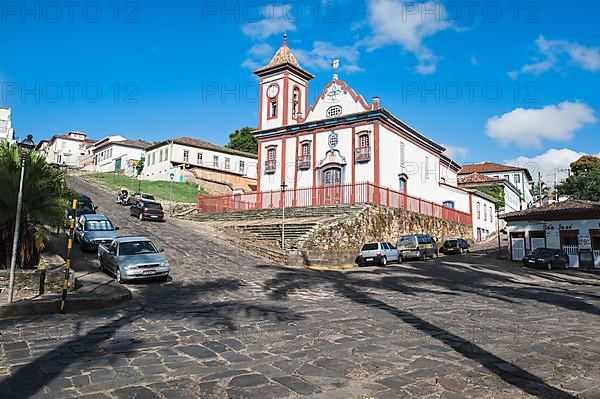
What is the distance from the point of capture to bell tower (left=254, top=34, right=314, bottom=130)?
127ft

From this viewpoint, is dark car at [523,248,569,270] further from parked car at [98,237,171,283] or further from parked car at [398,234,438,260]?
parked car at [98,237,171,283]

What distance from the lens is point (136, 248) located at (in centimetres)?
1667

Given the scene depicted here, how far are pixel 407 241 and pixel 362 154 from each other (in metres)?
8.44

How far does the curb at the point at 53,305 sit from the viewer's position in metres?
9.67

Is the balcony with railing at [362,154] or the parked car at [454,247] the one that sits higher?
the balcony with railing at [362,154]

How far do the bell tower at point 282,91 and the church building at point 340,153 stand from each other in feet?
0.27

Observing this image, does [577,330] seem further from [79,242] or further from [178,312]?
[79,242]

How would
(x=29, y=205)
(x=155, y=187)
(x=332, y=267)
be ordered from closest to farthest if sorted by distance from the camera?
(x=29, y=205) → (x=332, y=267) → (x=155, y=187)

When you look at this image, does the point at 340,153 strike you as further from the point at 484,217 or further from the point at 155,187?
the point at 155,187

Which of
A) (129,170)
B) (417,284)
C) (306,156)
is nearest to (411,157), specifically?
(306,156)

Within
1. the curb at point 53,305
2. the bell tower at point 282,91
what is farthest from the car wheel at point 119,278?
the bell tower at point 282,91

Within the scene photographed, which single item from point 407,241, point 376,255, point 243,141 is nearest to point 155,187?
point 243,141

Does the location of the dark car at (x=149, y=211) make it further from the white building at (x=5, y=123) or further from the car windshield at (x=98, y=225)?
the white building at (x=5, y=123)

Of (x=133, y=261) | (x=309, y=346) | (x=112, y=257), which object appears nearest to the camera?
(x=309, y=346)
